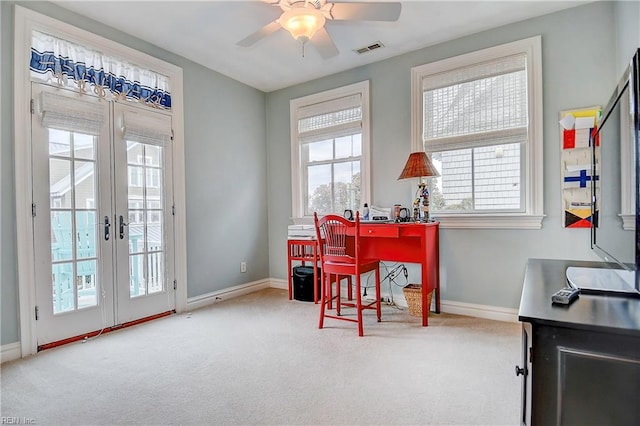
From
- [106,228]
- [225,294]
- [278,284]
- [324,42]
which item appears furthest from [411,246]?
[106,228]

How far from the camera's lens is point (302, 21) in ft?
7.38

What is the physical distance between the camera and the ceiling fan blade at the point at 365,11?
212cm

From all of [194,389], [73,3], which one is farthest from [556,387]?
[73,3]

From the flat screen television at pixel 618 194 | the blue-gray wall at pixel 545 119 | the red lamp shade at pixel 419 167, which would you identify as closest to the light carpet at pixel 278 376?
the blue-gray wall at pixel 545 119

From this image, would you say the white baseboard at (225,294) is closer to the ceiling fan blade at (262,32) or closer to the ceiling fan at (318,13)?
the ceiling fan blade at (262,32)

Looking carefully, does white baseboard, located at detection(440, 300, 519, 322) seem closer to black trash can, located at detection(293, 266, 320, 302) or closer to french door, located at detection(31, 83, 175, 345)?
black trash can, located at detection(293, 266, 320, 302)

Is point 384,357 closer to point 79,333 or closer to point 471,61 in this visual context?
point 79,333

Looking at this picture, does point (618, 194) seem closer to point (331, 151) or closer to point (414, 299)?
point (414, 299)

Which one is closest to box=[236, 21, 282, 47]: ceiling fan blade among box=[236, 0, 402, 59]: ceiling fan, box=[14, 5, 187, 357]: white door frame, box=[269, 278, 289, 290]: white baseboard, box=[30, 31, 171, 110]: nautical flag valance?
box=[236, 0, 402, 59]: ceiling fan

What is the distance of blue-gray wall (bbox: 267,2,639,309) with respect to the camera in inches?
105

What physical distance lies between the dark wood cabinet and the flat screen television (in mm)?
216

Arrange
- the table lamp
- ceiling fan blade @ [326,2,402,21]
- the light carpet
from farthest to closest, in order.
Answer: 1. the table lamp
2. ceiling fan blade @ [326,2,402,21]
3. the light carpet

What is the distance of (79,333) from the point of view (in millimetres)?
2697

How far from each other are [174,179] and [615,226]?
3.37 meters
